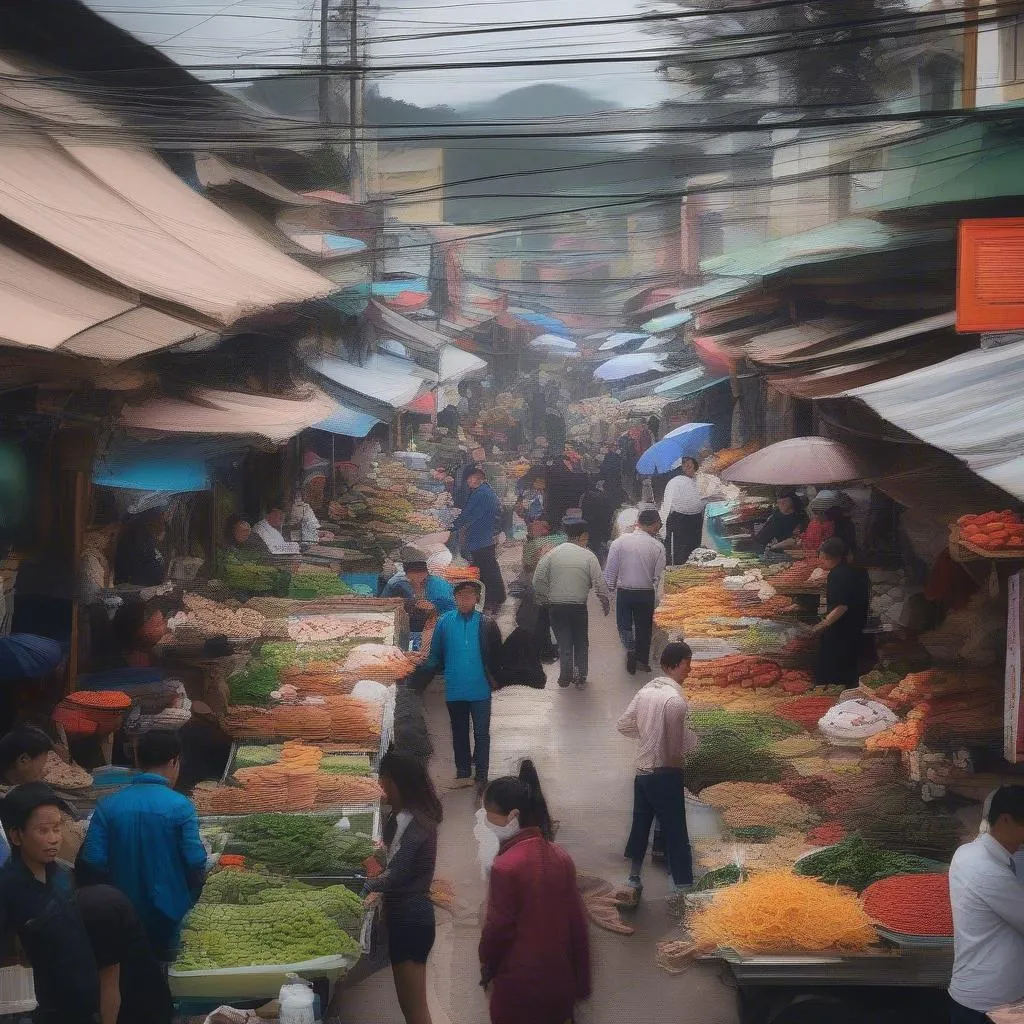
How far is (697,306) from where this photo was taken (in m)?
19.3

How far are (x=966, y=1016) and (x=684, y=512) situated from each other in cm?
1446

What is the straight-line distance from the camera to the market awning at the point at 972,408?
639 cm

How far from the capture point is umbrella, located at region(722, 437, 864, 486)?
39.6ft

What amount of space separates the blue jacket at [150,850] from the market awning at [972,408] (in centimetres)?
390

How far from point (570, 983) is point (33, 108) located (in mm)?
8530

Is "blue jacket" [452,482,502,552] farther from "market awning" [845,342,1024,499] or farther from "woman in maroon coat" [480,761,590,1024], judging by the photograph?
"woman in maroon coat" [480,761,590,1024]

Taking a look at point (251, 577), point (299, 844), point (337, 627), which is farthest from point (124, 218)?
point (299, 844)

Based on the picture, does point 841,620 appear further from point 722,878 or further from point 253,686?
point 253,686

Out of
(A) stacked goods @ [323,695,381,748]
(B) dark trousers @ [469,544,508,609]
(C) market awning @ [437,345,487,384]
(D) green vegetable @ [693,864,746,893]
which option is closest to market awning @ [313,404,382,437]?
(B) dark trousers @ [469,544,508,609]

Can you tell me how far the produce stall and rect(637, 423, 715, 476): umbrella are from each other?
988 centimetres

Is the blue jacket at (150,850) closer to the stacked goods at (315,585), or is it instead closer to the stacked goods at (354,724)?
the stacked goods at (354,724)

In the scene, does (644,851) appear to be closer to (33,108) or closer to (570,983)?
(570,983)

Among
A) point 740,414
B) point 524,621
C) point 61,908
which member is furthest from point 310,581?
point 740,414

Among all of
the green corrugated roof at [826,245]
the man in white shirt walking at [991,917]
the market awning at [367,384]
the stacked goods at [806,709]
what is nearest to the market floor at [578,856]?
the stacked goods at [806,709]
